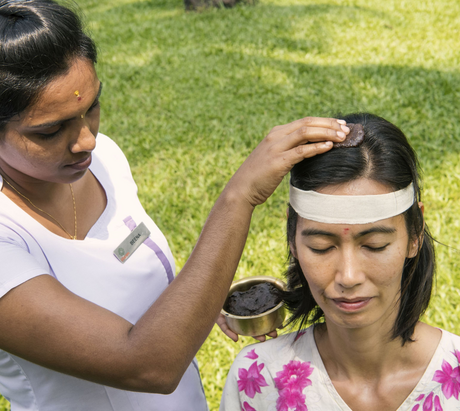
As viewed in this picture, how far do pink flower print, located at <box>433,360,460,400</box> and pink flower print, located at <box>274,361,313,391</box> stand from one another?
18.6 inches

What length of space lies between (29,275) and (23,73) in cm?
60

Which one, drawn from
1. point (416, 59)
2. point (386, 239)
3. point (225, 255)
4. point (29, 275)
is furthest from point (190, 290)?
point (416, 59)

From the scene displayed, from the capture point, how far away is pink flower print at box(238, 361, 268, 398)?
2.08 m

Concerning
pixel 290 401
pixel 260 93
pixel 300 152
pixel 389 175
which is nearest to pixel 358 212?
pixel 389 175

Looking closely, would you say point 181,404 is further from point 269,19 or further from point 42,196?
point 269,19

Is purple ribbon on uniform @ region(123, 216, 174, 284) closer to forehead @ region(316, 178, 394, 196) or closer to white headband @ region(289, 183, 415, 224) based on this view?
white headband @ region(289, 183, 415, 224)

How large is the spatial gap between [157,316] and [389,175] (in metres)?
0.89

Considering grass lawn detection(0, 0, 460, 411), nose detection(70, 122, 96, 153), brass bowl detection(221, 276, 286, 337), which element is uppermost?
nose detection(70, 122, 96, 153)

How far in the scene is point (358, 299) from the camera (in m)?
1.74

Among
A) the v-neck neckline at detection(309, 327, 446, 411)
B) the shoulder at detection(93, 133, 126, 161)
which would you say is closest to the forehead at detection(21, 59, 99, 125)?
the shoulder at detection(93, 133, 126, 161)

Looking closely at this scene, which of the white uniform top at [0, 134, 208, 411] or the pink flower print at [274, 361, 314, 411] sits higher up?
the white uniform top at [0, 134, 208, 411]

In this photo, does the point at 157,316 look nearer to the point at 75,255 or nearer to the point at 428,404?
the point at 75,255

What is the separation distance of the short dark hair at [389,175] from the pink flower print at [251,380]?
0.56 m

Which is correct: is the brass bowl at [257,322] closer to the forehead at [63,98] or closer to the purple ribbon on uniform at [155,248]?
the purple ribbon on uniform at [155,248]
